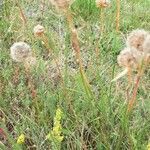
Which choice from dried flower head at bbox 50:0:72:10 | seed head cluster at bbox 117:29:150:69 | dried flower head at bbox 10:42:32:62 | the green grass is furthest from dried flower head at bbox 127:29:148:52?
dried flower head at bbox 10:42:32:62

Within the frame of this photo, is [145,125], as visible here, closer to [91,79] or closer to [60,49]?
[91,79]

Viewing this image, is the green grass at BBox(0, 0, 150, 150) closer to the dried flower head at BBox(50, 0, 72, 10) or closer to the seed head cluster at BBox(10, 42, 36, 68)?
the seed head cluster at BBox(10, 42, 36, 68)

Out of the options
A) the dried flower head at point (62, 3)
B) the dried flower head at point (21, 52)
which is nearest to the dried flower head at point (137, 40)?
the dried flower head at point (62, 3)

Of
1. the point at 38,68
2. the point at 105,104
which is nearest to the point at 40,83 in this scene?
the point at 38,68

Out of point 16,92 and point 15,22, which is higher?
point 15,22

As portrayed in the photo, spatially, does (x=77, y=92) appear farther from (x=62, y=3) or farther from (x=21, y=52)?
(x=62, y=3)

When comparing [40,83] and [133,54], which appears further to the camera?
[40,83]

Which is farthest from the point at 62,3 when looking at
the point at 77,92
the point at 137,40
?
the point at 77,92

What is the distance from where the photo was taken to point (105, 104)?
1.92m

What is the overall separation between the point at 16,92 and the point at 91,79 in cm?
39

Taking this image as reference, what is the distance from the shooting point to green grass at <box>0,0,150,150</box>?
1.92 metres

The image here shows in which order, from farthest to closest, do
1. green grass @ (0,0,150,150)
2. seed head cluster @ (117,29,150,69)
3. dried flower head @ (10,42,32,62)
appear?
green grass @ (0,0,150,150) < dried flower head @ (10,42,32,62) < seed head cluster @ (117,29,150,69)

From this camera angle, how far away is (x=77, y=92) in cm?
216

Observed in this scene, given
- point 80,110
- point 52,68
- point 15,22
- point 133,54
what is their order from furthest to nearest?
1. point 15,22
2. point 52,68
3. point 80,110
4. point 133,54
